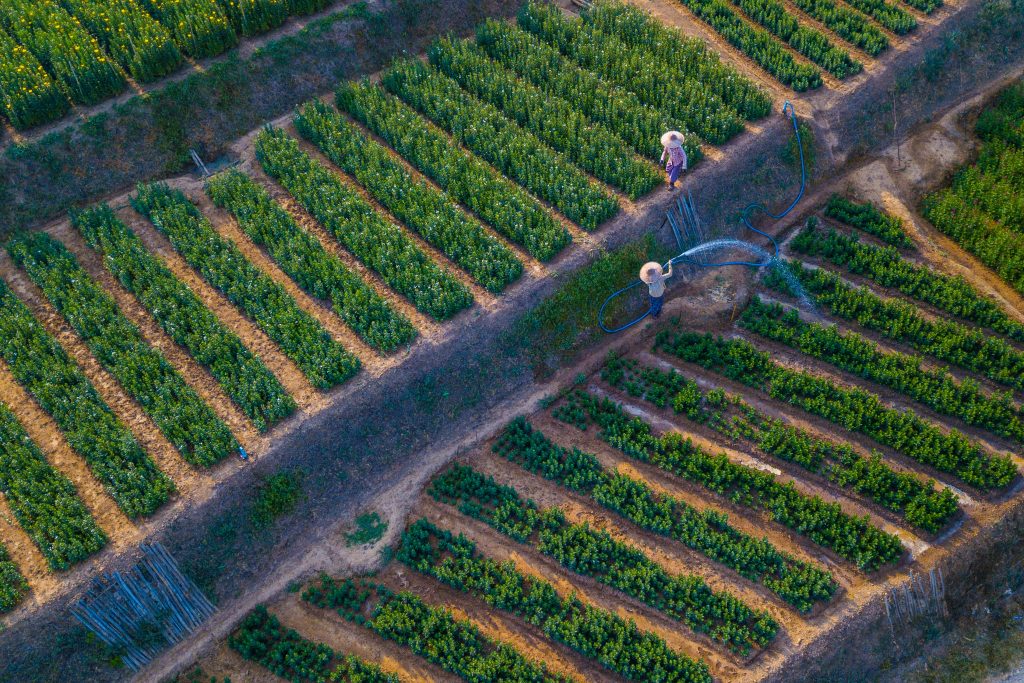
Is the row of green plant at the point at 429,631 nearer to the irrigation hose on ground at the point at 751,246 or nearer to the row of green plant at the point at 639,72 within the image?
the irrigation hose on ground at the point at 751,246

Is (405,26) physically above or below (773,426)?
above

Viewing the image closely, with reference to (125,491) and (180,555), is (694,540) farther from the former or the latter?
(125,491)

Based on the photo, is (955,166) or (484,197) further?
(955,166)

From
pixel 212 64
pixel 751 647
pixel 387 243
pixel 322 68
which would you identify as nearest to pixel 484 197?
pixel 387 243

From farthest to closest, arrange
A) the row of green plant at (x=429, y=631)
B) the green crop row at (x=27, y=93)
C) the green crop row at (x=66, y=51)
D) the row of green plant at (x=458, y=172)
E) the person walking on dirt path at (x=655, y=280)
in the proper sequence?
the green crop row at (x=66, y=51) < the green crop row at (x=27, y=93) < the row of green plant at (x=458, y=172) < the person walking on dirt path at (x=655, y=280) < the row of green plant at (x=429, y=631)

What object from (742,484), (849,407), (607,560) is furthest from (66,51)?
(849,407)

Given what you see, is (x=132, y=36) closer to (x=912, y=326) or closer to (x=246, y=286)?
(x=246, y=286)

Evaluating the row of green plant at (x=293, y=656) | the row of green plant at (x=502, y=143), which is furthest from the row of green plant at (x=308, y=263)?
the row of green plant at (x=293, y=656)
